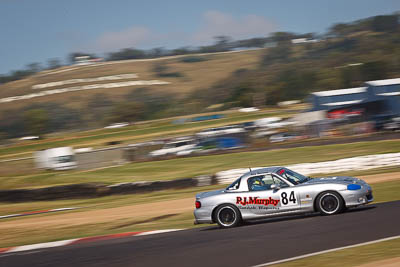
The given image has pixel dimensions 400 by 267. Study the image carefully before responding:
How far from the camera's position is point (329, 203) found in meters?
9.76

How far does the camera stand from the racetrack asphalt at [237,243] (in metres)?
7.61

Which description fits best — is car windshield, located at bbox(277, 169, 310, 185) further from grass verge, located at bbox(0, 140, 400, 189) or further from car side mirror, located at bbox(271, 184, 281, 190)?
grass verge, located at bbox(0, 140, 400, 189)

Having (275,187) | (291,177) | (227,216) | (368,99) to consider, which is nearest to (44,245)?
(227,216)

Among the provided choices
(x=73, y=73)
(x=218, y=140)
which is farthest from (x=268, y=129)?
(x=73, y=73)

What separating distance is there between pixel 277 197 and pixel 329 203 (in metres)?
1.03

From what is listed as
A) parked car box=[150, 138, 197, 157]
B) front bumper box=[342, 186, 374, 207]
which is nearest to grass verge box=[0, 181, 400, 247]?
front bumper box=[342, 186, 374, 207]

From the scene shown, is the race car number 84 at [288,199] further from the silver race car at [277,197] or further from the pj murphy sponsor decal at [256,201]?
the pj murphy sponsor decal at [256,201]

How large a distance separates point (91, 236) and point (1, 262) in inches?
110

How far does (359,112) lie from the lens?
41406mm

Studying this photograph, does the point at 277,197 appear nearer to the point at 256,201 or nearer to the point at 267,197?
the point at 267,197

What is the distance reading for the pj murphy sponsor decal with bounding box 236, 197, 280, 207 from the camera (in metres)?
10.2

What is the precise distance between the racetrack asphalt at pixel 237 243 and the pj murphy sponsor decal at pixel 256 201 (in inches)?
17.0

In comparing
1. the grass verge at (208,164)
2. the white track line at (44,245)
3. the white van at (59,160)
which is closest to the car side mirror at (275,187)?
the white track line at (44,245)

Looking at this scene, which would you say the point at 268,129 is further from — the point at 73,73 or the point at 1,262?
the point at 73,73
